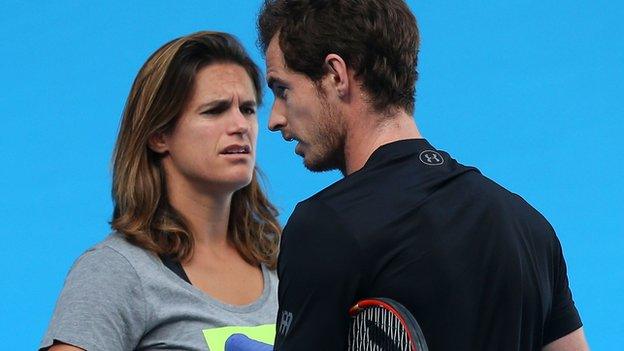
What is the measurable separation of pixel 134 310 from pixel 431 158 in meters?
0.56

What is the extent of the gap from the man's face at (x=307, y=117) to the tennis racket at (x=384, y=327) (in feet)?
0.57

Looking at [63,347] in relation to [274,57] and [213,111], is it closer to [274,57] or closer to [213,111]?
[213,111]

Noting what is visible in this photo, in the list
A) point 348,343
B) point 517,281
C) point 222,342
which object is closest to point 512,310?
point 517,281

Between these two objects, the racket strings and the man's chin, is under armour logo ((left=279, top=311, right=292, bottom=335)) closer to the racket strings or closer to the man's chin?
the racket strings

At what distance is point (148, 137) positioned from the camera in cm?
157

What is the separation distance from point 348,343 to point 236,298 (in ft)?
1.89

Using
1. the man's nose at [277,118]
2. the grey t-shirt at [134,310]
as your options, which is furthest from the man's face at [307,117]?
the grey t-shirt at [134,310]

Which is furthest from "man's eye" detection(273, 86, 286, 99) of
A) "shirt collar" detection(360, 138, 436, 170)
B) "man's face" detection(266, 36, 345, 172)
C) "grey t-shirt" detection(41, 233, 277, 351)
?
"grey t-shirt" detection(41, 233, 277, 351)

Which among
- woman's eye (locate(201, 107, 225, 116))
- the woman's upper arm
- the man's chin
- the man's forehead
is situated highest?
woman's eye (locate(201, 107, 225, 116))

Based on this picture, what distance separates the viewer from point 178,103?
1.56m

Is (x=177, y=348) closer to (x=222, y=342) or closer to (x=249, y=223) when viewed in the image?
(x=222, y=342)

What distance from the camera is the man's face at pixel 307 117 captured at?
3.46 feet

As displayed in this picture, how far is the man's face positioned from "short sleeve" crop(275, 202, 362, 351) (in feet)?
0.32

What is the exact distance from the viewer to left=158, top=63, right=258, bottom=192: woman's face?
155 centimetres
